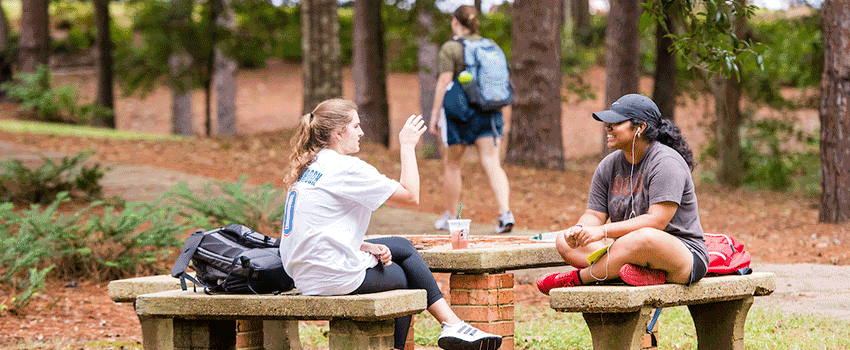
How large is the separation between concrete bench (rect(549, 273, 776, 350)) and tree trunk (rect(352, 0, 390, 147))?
12.9 meters

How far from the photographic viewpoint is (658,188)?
3824 mm

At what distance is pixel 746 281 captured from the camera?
4090 millimetres

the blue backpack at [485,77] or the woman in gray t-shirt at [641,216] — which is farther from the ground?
the blue backpack at [485,77]

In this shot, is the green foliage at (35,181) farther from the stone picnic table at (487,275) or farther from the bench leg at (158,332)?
the stone picnic table at (487,275)

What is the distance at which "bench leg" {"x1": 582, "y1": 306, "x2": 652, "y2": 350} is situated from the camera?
3670 millimetres

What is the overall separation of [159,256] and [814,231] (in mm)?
6376

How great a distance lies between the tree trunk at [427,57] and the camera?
18.5 m

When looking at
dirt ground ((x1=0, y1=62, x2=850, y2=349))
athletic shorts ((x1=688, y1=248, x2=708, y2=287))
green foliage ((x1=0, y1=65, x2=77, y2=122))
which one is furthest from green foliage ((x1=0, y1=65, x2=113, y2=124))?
athletic shorts ((x1=688, y1=248, x2=708, y2=287))

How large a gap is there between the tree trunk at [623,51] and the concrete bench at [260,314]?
40.0ft

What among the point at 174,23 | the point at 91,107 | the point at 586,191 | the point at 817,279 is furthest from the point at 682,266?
the point at 91,107

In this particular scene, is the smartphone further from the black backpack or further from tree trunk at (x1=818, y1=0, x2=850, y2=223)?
tree trunk at (x1=818, y1=0, x2=850, y2=223)

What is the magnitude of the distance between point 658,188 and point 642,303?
54 cm

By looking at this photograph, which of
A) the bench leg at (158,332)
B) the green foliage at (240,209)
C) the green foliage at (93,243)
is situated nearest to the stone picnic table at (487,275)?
the bench leg at (158,332)

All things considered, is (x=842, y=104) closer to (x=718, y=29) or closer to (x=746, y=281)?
(x=718, y=29)
